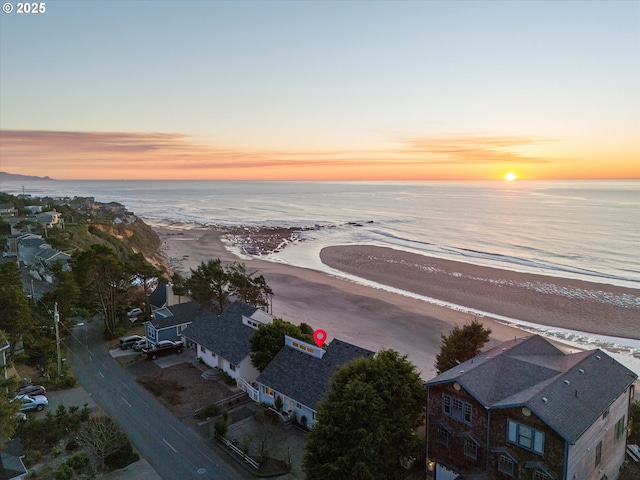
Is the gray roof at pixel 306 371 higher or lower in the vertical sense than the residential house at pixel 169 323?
higher

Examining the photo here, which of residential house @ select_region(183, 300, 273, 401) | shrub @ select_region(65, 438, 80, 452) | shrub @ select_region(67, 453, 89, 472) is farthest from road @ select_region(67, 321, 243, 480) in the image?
residential house @ select_region(183, 300, 273, 401)

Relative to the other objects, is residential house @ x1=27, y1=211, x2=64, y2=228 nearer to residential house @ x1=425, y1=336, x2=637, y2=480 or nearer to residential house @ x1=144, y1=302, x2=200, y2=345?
residential house @ x1=144, y1=302, x2=200, y2=345

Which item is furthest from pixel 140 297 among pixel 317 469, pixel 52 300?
pixel 317 469

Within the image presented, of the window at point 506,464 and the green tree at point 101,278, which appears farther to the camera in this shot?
the green tree at point 101,278

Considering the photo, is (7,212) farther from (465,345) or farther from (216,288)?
(465,345)

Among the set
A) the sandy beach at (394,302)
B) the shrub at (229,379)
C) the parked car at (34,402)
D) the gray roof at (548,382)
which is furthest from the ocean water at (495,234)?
the parked car at (34,402)

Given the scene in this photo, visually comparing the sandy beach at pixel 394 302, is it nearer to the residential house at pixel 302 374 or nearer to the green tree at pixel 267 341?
the residential house at pixel 302 374

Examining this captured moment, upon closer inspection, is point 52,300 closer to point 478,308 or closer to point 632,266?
point 478,308

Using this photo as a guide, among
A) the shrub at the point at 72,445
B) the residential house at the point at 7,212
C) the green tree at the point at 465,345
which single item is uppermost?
the residential house at the point at 7,212
